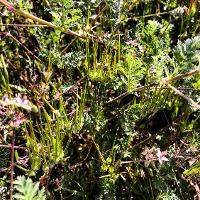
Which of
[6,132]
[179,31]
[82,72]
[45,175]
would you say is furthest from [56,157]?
[179,31]

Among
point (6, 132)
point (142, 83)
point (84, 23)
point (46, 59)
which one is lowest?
point (6, 132)

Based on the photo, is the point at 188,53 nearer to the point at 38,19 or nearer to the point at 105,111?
the point at 105,111

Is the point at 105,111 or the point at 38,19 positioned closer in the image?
the point at 38,19

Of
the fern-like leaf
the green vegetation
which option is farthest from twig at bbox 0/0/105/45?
the fern-like leaf

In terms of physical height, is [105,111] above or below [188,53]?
below

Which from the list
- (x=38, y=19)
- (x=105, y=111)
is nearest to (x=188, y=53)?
(x=105, y=111)

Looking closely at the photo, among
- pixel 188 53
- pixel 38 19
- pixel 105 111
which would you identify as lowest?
pixel 105 111

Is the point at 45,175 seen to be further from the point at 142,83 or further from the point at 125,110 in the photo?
the point at 142,83

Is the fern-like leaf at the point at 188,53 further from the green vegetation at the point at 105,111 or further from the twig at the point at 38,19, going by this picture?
the twig at the point at 38,19

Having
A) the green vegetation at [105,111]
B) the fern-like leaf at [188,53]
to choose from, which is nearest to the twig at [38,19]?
the green vegetation at [105,111]
